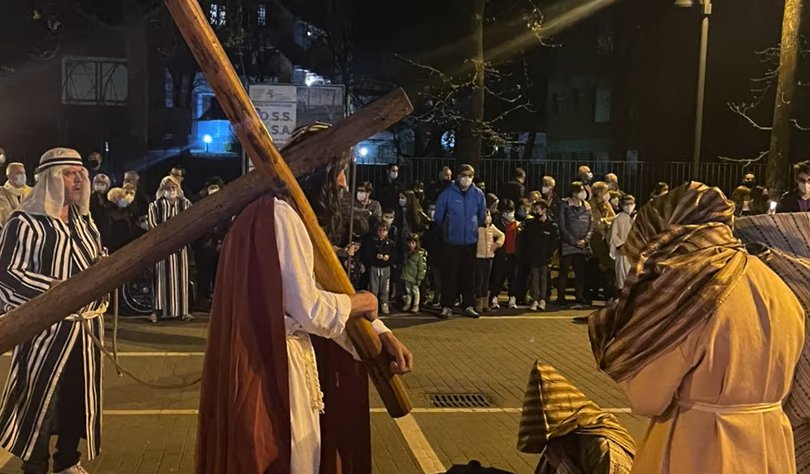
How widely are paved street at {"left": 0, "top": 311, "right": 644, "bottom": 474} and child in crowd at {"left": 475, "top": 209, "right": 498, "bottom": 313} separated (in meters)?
0.50

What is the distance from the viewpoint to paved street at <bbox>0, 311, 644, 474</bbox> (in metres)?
6.31

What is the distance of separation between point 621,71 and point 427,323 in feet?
68.1

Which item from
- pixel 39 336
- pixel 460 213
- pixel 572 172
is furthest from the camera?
pixel 572 172

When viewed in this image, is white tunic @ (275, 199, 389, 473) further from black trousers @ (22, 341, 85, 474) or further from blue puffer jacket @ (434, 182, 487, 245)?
blue puffer jacket @ (434, 182, 487, 245)

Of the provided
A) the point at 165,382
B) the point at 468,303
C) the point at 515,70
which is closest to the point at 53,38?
the point at 515,70

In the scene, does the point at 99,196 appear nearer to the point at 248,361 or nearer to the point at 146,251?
the point at 146,251

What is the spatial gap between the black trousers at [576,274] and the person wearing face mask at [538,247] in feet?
1.09

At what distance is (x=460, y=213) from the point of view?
12609 millimetres

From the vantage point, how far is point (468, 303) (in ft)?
42.2

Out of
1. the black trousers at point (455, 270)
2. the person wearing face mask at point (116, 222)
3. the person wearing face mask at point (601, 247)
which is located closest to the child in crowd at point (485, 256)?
the black trousers at point (455, 270)

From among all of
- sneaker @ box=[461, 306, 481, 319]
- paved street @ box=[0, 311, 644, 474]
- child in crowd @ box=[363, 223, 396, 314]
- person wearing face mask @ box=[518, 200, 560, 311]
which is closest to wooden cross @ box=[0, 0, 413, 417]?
paved street @ box=[0, 311, 644, 474]

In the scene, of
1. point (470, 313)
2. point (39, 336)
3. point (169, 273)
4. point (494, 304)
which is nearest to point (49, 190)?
point (39, 336)

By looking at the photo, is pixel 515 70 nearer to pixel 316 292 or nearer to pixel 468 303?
pixel 468 303

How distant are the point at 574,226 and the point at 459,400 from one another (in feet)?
20.6
